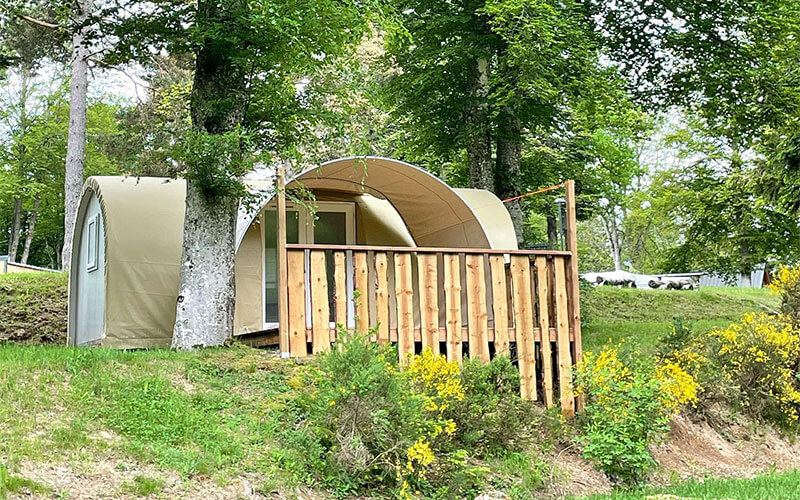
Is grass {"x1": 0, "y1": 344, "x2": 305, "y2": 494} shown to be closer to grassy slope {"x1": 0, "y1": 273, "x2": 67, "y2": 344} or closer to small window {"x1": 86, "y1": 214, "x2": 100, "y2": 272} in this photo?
small window {"x1": 86, "y1": 214, "x2": 100, "y2": 272}

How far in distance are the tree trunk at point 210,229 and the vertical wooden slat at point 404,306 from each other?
2072mm

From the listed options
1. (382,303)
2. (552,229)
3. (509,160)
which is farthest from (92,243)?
(552,229)

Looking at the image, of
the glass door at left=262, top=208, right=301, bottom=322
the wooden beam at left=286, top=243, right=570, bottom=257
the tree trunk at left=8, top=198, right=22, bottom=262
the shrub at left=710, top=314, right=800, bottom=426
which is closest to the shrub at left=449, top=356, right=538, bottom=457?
the wooden beam at left=286, top=243, right=570, bottom=257

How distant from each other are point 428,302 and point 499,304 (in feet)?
2.65

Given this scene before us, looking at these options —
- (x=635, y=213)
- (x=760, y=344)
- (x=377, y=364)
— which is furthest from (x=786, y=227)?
(x=377, y=364)

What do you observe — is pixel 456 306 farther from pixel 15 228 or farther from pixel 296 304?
pixel 15 228

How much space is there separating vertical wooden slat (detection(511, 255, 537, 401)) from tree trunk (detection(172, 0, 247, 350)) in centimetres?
318

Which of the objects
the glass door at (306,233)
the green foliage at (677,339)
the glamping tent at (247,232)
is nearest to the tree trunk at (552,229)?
the glamping tent at (247,232)

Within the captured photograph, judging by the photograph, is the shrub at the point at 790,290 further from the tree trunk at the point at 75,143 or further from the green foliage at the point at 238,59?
the tree trunk at the point at 75,143

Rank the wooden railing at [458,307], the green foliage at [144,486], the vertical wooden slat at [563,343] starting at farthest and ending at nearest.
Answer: the vertical wooden slat at [563,343] < the wooden railing at [458,307] < the green foliage at [144,486]

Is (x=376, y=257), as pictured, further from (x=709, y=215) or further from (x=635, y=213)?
(x=635, y=213)

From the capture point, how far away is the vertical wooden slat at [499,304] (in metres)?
8.23

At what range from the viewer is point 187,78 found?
848 inches

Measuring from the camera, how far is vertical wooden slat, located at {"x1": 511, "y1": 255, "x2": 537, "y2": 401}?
821 centimetres
